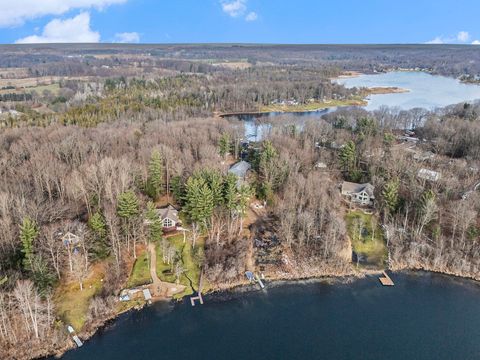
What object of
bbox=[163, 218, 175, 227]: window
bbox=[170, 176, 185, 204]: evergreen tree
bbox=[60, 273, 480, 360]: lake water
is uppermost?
bbox=[170, 176, 185, 204]: evergreen tree

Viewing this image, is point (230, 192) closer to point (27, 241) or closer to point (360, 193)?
point (360, 193)

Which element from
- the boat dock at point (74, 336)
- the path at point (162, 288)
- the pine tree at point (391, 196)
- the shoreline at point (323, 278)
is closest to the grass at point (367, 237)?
the shoreline at point (323, 278)

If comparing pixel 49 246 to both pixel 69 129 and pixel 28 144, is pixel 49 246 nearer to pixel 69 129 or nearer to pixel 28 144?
pixel 28 144

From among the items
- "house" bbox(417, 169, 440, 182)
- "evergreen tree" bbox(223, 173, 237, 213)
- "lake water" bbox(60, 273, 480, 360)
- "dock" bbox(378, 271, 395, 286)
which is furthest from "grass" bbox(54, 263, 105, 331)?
"house" bbox(417, 169, 440, 182)

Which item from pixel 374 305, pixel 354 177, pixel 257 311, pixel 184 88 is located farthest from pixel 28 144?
pixel 184 88

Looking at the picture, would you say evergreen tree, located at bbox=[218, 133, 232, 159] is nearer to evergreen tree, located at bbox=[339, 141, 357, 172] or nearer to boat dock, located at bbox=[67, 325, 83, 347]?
evergreen tree, located at bbox=[339, 141, 357, 172]

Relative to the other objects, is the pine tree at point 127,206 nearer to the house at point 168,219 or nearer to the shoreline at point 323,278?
the house at point 168,219
